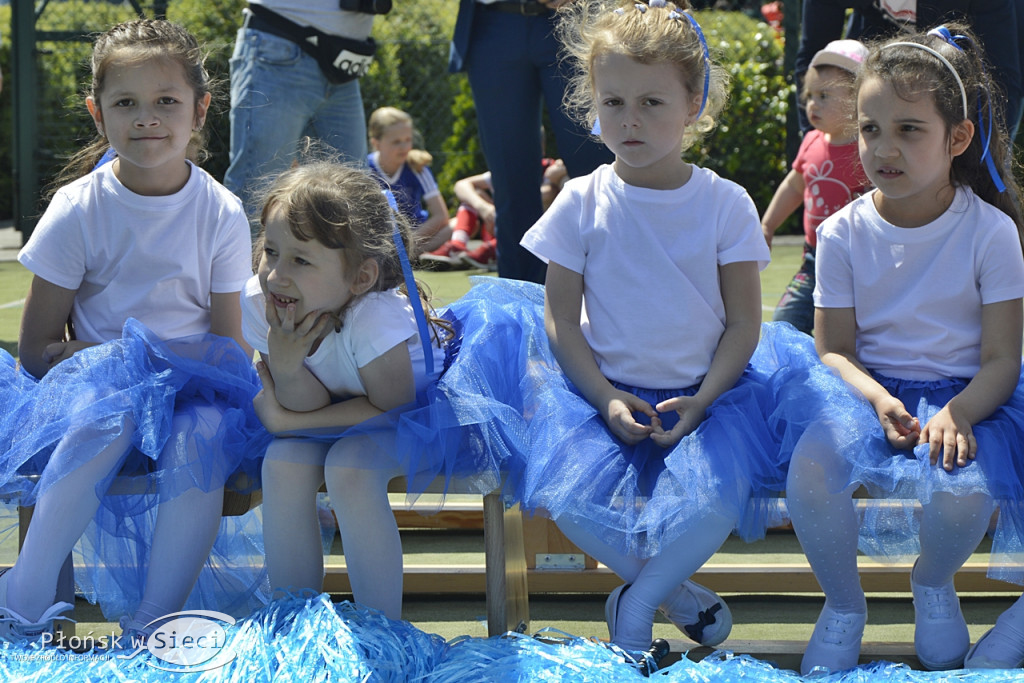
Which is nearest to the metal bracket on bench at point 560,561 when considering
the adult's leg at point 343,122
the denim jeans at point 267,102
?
the denim jeans at point 267,102

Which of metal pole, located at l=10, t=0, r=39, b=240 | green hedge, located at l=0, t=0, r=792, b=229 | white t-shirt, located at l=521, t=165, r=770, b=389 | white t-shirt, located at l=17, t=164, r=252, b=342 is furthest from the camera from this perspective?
green hedge, located at l=0, t=0, r=792, b=229

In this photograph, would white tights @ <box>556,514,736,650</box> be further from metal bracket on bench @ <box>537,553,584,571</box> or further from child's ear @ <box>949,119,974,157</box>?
child's ear @ <box>949,119,974,157</box>

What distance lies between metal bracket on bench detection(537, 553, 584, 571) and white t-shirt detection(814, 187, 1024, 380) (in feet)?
2.43

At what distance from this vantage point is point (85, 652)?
6.19ft

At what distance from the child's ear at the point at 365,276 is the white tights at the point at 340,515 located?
0.94 ft

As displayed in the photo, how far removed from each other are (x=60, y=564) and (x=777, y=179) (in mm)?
8066

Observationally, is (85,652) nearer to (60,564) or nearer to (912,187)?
(60,564)

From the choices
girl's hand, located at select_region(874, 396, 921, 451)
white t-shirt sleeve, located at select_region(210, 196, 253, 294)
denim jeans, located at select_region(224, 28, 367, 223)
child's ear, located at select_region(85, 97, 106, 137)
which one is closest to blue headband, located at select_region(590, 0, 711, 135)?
girl's hand, located at select_region(874, 396, 921, 451)

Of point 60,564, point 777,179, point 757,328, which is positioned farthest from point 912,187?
point 777,179

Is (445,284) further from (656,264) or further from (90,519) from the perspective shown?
(90,519)

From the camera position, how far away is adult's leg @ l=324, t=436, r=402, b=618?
1949 mm

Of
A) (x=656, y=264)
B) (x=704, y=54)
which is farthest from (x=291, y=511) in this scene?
(x=704, y=54)

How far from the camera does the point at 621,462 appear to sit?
201 cm

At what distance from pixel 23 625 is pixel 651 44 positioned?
151cm
